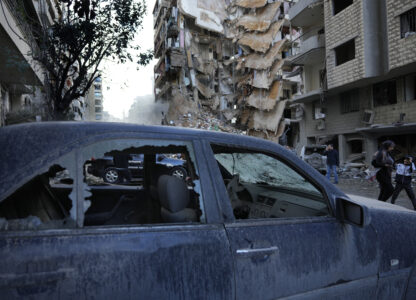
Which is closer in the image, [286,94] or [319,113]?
[319,113]

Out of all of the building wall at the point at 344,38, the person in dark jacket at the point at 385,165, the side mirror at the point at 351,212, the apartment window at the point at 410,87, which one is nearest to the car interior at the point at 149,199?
the side mirror at the point at 351,212

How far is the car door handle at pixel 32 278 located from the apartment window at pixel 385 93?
62.3 ft

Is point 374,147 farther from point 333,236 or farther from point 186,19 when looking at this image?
point 186,19

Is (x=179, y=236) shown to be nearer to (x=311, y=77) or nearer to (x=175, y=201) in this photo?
(x=175, y=201)

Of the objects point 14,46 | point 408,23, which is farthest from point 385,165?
point 14,46

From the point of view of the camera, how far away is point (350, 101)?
765 inches

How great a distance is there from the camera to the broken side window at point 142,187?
4.99ft

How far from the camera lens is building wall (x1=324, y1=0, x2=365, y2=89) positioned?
1619cm

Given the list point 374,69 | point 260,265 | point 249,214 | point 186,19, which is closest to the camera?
point 260,265

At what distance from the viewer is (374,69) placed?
15961 mm

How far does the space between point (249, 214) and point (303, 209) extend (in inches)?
19.0

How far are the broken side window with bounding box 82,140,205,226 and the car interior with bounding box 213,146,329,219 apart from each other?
18.5 inches

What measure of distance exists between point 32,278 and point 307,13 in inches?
934

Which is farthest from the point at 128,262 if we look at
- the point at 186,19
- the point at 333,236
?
the point at 186,19
